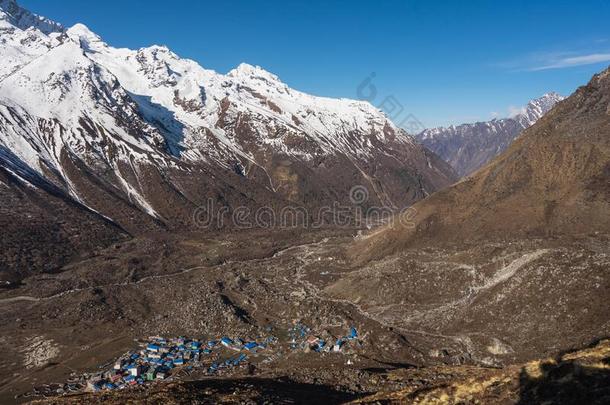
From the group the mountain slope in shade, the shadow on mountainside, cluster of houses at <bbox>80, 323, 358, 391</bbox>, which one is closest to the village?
cluster of houses at <bbox>80, 323, 358, 391</bbox>

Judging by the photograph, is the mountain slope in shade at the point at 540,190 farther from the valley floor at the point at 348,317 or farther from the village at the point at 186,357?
the village at the point at 186,357

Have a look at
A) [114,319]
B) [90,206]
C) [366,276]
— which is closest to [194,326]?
[114,319]

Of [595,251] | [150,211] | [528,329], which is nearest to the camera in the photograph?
[528,329]

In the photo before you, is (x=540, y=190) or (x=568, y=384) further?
(x=540, y=190)

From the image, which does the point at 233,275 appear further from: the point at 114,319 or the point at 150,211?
the point at 150,211

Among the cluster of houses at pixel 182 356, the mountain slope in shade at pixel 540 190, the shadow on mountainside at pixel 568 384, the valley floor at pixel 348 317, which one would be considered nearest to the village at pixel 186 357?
the cluster of houses at pixel 182 356

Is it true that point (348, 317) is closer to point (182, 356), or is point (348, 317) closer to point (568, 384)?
point (182, 356)

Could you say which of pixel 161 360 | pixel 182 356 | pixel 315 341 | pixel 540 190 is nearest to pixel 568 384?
pixel 315 341
